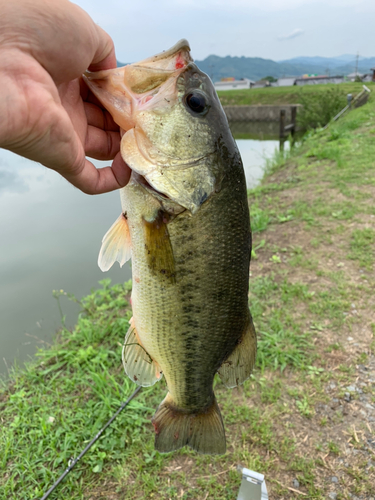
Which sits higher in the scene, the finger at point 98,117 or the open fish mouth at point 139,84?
the open fish mouth at point 139,84

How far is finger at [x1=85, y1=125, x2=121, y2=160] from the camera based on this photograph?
156cm

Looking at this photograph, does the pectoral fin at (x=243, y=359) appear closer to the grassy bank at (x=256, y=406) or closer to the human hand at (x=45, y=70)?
the human hand at (x=45, y=70)

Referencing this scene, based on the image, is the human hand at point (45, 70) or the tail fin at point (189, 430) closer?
the human hand at point (45, 70)

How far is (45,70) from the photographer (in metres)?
1.10

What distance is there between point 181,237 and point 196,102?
0.57 metres

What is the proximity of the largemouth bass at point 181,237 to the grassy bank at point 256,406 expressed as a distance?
1.02 meters

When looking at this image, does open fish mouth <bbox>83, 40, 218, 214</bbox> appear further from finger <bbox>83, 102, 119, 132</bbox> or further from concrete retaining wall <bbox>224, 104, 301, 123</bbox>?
concrete retaining wall <bbox>224, 104, 301, 123</bbox>

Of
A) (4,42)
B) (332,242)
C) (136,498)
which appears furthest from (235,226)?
(332,242)

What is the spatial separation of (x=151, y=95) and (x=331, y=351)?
2961mm

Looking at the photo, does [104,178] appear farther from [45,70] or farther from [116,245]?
[45,70]

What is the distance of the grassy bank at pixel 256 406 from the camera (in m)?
2.37

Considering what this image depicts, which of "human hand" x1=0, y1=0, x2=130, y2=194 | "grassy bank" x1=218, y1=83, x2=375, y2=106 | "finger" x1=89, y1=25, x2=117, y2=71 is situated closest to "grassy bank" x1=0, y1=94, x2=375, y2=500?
"human hand" x1=0, y1=0, x2=130, y2=194

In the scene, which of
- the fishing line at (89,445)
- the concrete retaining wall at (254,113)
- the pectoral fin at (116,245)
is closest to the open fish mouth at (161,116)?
the pectoral fin at (116,245)

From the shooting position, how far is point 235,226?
1.47 m
